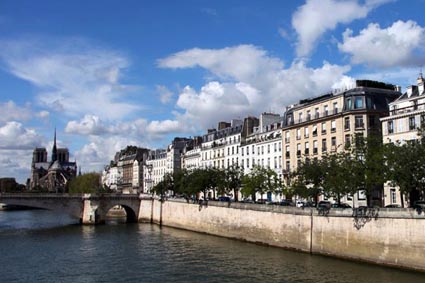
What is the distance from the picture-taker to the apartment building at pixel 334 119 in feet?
206

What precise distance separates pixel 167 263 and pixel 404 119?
1178 inches

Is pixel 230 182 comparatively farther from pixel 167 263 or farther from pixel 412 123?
pixel 167 263

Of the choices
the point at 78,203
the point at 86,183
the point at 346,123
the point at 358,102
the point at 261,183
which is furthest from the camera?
the point at 86,183

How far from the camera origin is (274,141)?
80.4 meters

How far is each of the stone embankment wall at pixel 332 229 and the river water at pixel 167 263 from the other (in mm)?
1301

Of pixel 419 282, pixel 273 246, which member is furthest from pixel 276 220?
pixel 419 282

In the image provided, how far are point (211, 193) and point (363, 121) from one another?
44.6 m

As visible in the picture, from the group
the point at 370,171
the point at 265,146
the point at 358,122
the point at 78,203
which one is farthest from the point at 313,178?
the point at 78,203

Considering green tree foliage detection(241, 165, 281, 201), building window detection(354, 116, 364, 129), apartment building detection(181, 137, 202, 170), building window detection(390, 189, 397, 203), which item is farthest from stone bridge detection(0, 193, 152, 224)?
building window detection(390, 189, 397, 203)

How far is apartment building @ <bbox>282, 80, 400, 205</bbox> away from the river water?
60.8ft

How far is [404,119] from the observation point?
55094 mm

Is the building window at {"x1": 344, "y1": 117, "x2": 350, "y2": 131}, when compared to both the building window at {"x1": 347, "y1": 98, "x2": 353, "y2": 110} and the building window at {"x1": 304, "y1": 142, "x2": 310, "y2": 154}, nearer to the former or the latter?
the building window at {"x1": 347, "y1": 98, "x2": 353, "y2": 110}

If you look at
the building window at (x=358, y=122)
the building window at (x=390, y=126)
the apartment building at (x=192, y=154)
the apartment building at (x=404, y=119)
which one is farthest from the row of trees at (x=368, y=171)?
the apartment building at (x=192, y=154)

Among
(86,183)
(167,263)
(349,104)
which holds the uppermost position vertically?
(349,104)
